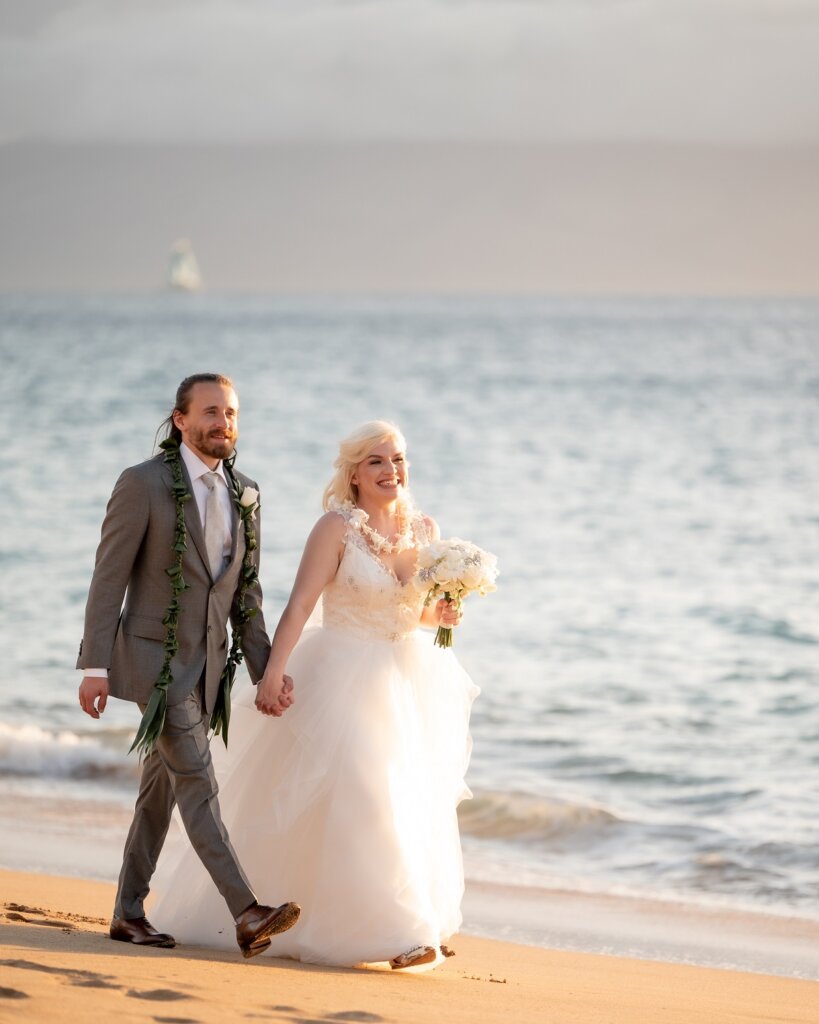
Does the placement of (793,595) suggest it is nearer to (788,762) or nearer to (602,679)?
(602,679)

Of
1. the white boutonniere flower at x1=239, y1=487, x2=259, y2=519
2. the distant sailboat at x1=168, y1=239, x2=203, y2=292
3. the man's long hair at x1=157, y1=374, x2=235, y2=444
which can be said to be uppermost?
the distant sailboat at x1=168, y1=239, x2=203, y2=292

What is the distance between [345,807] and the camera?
191 inches

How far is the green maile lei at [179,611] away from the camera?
4.63 metres

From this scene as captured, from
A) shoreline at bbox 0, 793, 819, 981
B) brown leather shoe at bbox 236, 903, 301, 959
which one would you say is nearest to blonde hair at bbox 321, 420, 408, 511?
brown leather shoe at bbox 236, 903, 301, 959

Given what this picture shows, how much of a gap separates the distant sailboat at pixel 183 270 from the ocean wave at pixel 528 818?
456 feet

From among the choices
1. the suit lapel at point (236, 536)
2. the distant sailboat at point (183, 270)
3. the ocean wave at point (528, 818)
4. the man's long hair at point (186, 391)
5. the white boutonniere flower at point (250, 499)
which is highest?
the distant sailboat at point (183, 270)

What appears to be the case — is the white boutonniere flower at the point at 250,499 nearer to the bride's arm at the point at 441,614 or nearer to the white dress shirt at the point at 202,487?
the white dress shirt at the point at 202,487

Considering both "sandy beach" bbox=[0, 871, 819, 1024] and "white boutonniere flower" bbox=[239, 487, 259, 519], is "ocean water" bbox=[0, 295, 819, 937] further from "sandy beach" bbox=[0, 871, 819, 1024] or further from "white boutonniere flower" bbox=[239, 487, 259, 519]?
"white boutonniere flower" bbox=[239, 487, 259, 519]

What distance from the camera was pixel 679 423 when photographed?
96.2 feet

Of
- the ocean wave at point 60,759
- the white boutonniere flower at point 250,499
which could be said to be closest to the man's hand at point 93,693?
the white boutonniere flower at point 250,499

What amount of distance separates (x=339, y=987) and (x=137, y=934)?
80cm

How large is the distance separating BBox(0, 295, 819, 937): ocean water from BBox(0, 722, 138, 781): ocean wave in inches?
0.7

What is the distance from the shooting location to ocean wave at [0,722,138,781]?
8.82 m

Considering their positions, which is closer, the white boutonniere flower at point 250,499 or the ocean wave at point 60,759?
the white boutonniere flower at point 250,499
